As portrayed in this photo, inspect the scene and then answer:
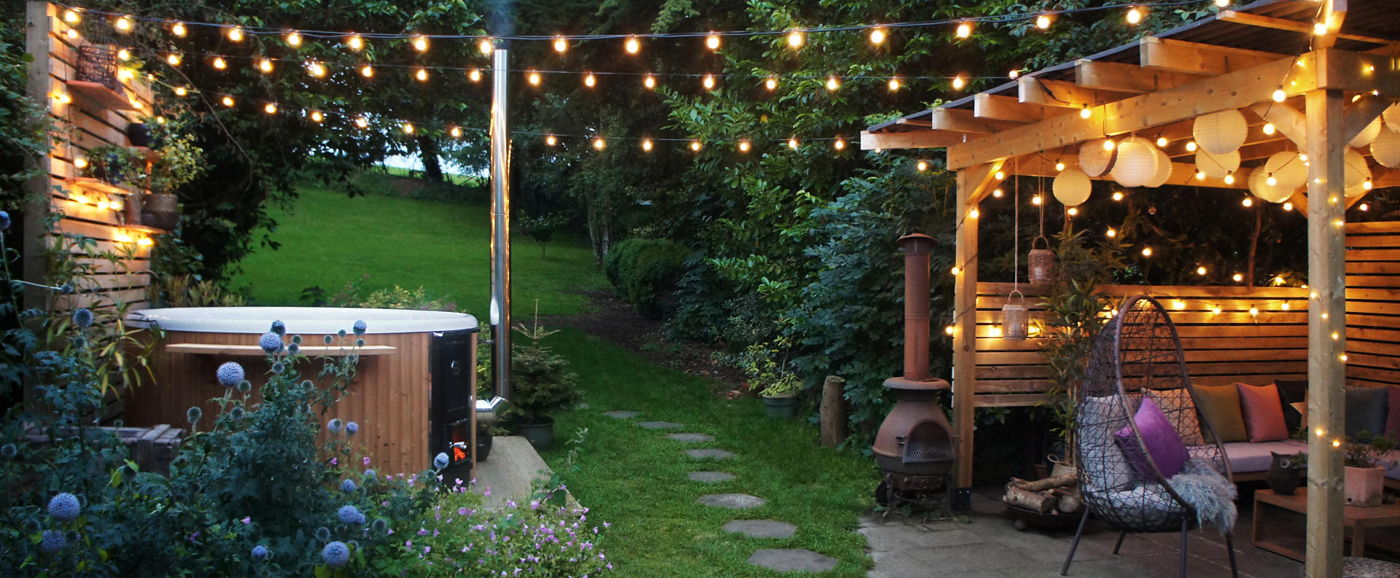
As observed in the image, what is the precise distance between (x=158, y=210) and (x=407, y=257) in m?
13.9

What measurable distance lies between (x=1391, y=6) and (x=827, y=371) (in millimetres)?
4445

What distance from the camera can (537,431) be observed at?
21.5ft

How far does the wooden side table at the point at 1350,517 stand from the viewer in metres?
3.93

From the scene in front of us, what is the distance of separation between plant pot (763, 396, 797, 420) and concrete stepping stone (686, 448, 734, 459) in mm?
1384

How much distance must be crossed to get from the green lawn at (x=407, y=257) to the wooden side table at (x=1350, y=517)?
10.2 m

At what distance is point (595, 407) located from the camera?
8328 mm

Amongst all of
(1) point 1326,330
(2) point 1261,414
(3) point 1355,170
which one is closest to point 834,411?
(2) point 1261,414

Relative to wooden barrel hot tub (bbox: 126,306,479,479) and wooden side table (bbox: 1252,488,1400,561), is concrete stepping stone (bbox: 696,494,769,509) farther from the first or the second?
wooden side table (bbox: 1252,488,1400,561)

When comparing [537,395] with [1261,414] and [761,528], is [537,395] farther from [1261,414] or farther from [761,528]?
[1261,414]

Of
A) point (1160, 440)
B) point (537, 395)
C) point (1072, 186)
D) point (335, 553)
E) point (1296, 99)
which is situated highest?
point (1296, 99)

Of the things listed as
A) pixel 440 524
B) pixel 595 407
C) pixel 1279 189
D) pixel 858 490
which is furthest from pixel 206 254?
pixel 1279 189

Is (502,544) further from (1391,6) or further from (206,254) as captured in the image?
(206,254)

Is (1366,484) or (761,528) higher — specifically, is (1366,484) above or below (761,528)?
above

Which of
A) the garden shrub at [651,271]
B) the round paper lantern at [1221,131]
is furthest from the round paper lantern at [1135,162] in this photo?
the garden shrub at [651,271]
